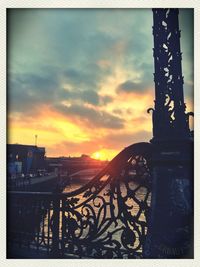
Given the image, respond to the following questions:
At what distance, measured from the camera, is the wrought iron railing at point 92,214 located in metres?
2.72

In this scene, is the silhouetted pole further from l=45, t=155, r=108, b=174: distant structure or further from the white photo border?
l=45, t=155, r=108, b=174: distant structure

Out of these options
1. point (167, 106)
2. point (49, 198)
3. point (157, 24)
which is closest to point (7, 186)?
point (49, 198)

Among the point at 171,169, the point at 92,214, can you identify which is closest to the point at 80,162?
the point at 92,214

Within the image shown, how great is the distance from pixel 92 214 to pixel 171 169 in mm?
867

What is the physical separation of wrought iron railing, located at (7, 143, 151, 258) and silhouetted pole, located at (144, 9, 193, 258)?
0.09 meters

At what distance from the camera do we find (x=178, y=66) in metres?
2.75

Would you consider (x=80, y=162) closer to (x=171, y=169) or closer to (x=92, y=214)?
(x=92, y=214)

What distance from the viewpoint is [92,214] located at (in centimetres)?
285

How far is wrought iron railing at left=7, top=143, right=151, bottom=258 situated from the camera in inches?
107

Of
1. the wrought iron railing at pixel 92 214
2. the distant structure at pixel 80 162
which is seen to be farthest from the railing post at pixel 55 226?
the distant structure at pixel 80 162

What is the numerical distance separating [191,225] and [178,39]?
1.77m
